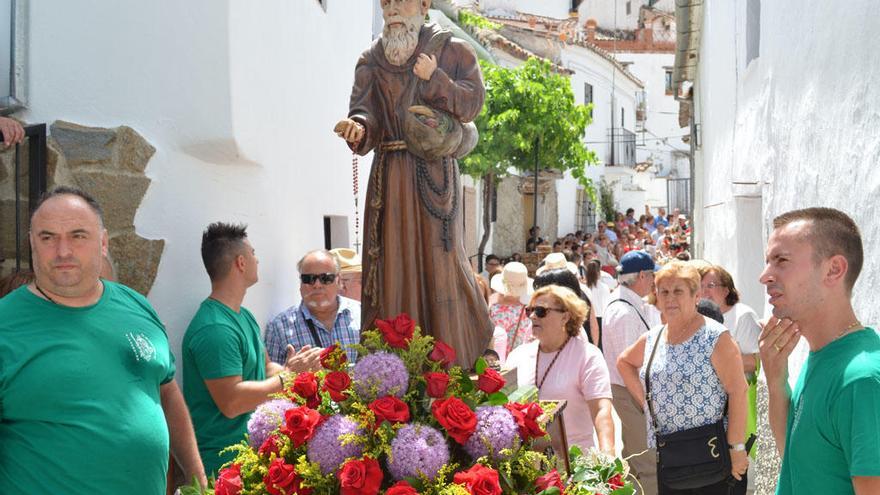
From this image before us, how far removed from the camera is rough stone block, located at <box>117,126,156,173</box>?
4809mm

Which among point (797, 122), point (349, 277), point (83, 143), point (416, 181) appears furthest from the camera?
point (349, 277)

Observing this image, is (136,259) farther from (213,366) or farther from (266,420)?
(266,420)

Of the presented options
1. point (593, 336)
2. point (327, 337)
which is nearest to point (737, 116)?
point (593, 336)

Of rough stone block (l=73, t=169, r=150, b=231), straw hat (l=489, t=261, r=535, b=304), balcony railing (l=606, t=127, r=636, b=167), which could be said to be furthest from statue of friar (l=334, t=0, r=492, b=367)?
balcony railing (l=606, t=127, r=636, b=167)

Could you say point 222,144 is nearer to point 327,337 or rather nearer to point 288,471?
point 327,337

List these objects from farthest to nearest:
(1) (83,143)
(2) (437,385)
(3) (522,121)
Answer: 1. (3) (522,121)
2. (1) (83,143)
3. (2) (437,385)

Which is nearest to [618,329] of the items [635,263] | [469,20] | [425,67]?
[635,263]

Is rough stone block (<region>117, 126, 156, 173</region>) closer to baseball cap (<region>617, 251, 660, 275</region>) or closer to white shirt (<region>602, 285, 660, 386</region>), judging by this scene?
white shirt (<region>602, 285, 660, 386</region>)

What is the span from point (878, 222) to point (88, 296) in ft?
10.5

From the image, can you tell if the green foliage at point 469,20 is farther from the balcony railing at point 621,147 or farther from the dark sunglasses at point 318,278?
the dark sunglasses at point 318,278

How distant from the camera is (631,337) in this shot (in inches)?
251

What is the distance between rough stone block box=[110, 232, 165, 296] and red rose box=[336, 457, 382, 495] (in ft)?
8.32

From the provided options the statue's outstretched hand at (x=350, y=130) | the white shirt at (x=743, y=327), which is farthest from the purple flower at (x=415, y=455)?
the white shirt at (x=743, y=327)

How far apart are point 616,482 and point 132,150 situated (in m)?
3.04
